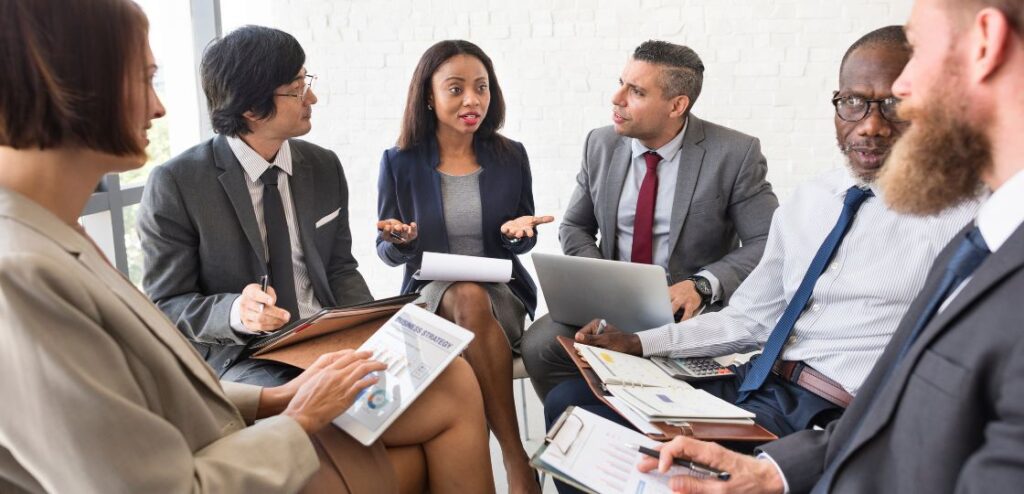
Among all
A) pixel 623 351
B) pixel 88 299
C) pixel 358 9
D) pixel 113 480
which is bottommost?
pixel 623 351

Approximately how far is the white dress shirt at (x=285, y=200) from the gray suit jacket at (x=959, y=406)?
1.62 meters

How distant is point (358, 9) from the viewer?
15.6 feet

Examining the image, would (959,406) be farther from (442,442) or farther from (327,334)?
(327,334)

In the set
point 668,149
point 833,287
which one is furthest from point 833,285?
point 668,149

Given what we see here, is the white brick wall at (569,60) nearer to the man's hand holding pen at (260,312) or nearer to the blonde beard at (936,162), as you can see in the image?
the man's hand holding pen at (260,312)

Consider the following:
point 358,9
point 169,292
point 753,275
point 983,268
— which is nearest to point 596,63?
point 358,9

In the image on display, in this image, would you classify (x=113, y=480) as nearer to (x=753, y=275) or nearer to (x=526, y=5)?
(x=753, y=275)

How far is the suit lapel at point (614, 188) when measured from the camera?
289 centimetres

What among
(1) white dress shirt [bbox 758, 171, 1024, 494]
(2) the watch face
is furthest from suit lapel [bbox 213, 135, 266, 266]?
(1) white dress shirt [bbox 758, 171, 1024, 494]

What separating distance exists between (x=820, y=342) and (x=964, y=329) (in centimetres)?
83

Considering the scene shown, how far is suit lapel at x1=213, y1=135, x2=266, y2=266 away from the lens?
6.96 feet

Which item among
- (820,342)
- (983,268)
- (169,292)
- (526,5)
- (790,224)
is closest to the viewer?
(983,268)

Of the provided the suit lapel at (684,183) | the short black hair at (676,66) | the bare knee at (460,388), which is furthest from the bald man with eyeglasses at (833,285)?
the short black hair at (676,66)

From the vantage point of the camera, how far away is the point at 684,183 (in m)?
2.77
